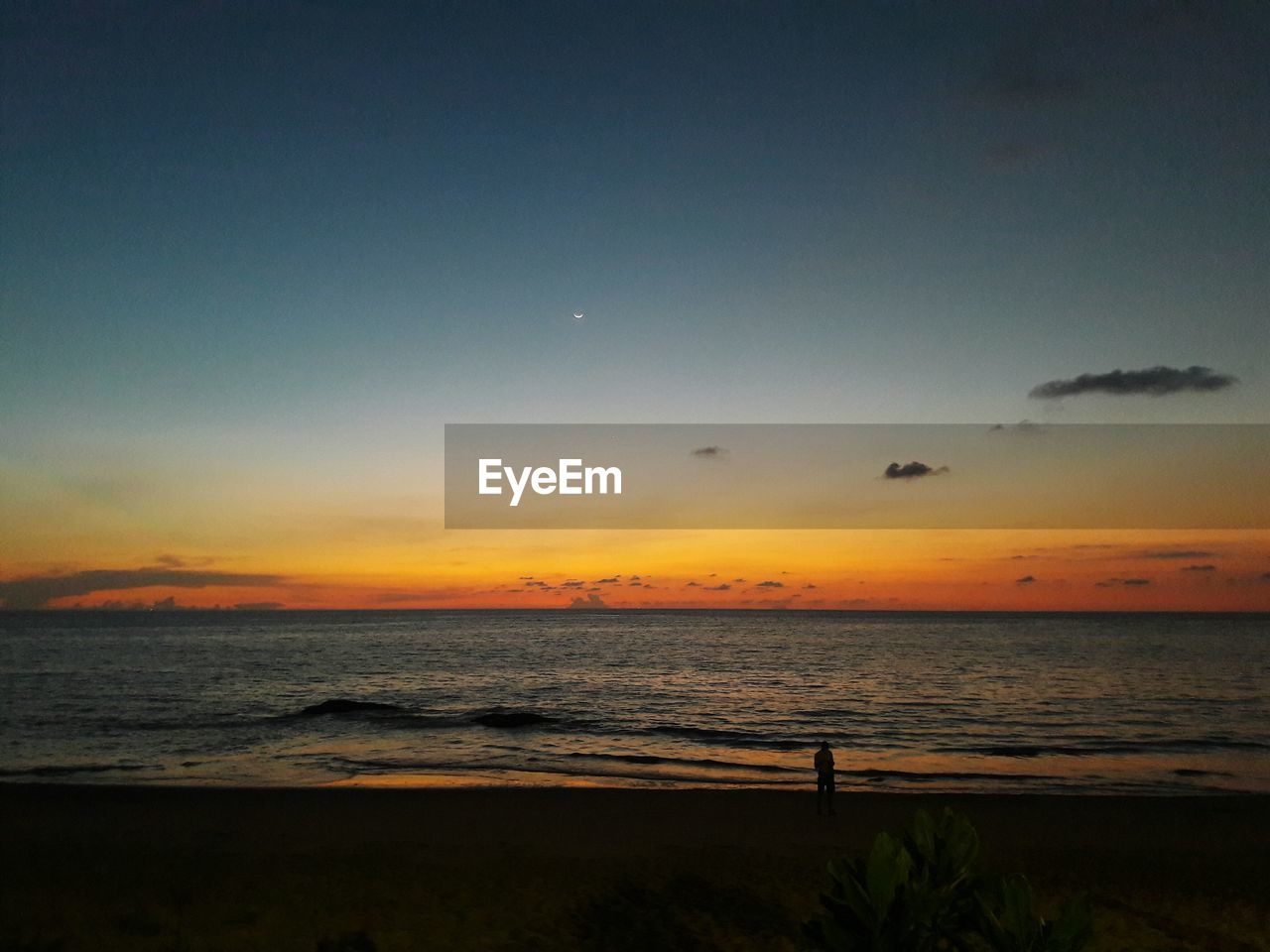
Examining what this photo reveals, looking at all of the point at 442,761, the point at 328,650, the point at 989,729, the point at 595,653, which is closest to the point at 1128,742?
the point at 989,729

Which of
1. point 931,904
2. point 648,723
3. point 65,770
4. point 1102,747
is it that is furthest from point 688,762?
point 931,904

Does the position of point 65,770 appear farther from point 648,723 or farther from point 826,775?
point 826,775

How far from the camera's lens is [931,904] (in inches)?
223

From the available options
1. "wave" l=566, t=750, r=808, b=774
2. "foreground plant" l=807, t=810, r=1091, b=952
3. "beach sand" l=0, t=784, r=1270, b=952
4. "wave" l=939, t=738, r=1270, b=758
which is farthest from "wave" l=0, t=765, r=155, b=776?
"foreground plant" l=807, t=810, r=1091, b=952

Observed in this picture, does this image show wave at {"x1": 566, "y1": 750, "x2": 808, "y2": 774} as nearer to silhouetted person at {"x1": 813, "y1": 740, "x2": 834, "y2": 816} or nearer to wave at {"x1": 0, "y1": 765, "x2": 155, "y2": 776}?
silhouetted person at {"x1": 813, "y1": 740, "x2": 834, "y2": 816}

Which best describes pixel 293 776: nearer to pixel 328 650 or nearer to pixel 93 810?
pixel 93 810

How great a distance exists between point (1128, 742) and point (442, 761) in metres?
27.6

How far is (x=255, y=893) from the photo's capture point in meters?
12.8

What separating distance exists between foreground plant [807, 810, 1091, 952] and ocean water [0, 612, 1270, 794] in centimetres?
2219

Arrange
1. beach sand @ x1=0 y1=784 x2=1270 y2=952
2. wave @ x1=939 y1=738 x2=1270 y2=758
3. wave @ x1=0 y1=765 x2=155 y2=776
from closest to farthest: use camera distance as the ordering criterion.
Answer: beach sand @ x1=0 y1=784 x2=1270 y2=952 → wave @ x1=0 y1=765 x2=155 y2=776 → wave @ x1=939 y1=738 x2=1270 y2=758

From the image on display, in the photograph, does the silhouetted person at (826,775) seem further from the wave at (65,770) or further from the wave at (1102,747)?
the wave at (65,770)

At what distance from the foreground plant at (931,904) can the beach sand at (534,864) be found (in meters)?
6.34

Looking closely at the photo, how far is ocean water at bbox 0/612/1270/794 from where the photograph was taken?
97.2 feet

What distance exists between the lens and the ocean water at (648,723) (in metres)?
29.6
